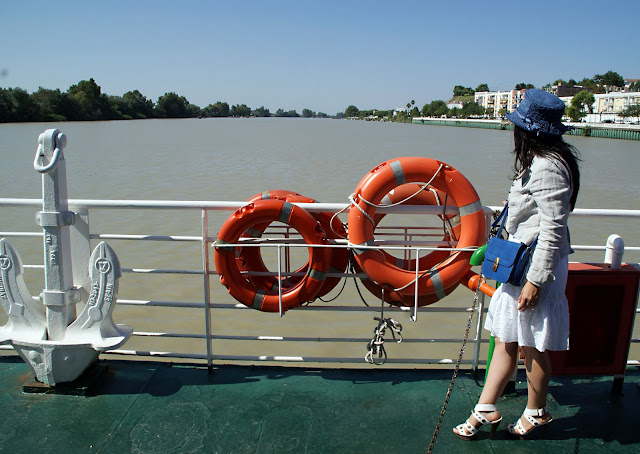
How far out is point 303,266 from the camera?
2.64 meters

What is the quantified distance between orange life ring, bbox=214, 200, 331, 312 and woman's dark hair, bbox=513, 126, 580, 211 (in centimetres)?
97

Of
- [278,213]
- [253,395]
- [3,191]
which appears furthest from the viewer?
[3,191]

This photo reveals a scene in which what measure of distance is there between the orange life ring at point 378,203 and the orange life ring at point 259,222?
17 centimetres

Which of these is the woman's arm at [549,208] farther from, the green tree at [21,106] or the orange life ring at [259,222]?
the green tree at [21,106]

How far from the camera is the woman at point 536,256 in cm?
163

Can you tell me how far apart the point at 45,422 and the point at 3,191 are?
13.4 meters

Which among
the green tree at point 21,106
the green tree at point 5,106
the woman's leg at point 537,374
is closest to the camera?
the woman's leg at point 537,374

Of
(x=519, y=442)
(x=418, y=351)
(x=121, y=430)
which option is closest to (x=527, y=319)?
(x=519, y=442)

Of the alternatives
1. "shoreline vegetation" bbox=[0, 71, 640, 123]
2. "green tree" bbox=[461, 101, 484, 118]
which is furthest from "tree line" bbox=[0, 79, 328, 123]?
"green tree" bbox=[461, 101, 484, 118]

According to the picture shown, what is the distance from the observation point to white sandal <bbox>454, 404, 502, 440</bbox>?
191cm

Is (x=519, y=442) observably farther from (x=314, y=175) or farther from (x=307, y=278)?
(x=314, y=175)

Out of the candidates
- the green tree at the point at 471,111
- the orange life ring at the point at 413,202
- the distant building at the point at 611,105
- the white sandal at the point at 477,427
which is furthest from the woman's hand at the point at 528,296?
the green tree at the point at 471,111

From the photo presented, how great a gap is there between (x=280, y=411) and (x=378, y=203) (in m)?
0.97

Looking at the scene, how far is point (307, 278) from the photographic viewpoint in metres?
2.43
